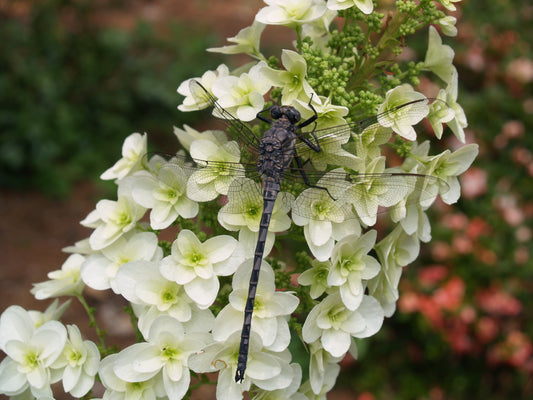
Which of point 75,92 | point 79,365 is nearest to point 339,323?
point 79,365

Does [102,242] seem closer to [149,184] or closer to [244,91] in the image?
[149,184]

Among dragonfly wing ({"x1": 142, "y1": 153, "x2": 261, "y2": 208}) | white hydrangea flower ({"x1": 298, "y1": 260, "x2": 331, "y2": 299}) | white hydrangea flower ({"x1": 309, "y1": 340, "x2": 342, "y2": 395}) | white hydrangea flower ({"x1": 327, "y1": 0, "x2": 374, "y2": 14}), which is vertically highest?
white hydrangea flower ({"x1": 327, "y1": 0, "x2": 374, "y2": 14})

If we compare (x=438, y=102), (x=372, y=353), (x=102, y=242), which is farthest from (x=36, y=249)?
(x=438, y=102)

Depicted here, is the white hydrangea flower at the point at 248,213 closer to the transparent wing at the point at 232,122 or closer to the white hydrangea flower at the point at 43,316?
the transparent wing at the point at 232,122

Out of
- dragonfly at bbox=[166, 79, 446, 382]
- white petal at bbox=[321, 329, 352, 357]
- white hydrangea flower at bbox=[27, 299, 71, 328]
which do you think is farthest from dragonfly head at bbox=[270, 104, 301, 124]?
white hydrangea flower at bbox=[27, 299, 71, 328]

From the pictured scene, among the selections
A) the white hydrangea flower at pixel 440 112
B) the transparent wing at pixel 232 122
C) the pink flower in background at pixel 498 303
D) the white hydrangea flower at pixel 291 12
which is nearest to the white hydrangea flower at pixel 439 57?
the white hydrangea flower at pixel 440 112

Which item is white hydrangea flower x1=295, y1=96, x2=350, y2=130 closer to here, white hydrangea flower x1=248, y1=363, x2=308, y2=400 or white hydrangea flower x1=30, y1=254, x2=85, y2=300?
white hydrangea flower x1=248, y1=363, x2=308, y2=400
